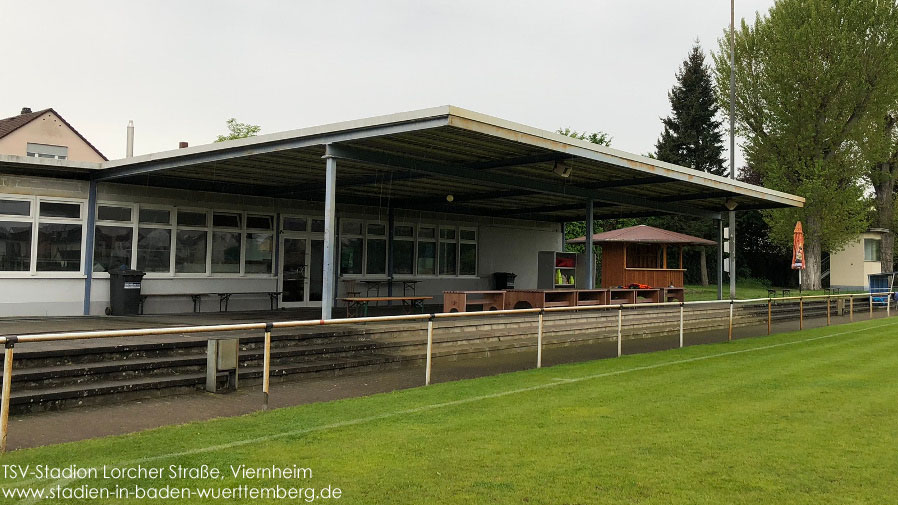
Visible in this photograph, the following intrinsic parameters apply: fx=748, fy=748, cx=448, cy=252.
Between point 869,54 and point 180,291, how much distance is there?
32.6 metres

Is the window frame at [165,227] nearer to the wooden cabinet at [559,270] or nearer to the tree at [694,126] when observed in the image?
the wooden cabinet at [559,270]

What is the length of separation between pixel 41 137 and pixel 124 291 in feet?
90.0

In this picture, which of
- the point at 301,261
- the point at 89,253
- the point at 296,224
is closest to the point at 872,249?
the point at 301,261

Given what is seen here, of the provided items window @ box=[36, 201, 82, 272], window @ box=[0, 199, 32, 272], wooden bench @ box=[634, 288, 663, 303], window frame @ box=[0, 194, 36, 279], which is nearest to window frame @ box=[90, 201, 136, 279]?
window @ box=[36, 201, 82, 272]

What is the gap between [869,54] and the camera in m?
34.6

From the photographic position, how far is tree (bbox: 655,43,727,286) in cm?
4572

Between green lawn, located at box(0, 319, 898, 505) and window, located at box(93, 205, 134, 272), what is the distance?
9655 millimetres

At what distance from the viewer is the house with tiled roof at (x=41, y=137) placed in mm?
36562

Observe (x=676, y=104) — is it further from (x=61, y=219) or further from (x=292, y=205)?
(x=61, y=219)

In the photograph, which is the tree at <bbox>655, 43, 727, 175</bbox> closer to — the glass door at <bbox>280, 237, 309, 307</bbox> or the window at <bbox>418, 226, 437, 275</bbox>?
the window at <bbox>418, 226, 437, 275</bbox>

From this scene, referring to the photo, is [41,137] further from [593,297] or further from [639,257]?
[593,297]

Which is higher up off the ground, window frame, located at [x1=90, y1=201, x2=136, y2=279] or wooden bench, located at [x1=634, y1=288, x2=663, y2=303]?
window frame, located at [x1=90, y1=201, x2=136, y2=279]

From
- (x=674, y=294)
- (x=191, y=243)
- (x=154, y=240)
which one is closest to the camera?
(x=154, y=240)

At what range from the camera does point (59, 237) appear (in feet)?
50.4
